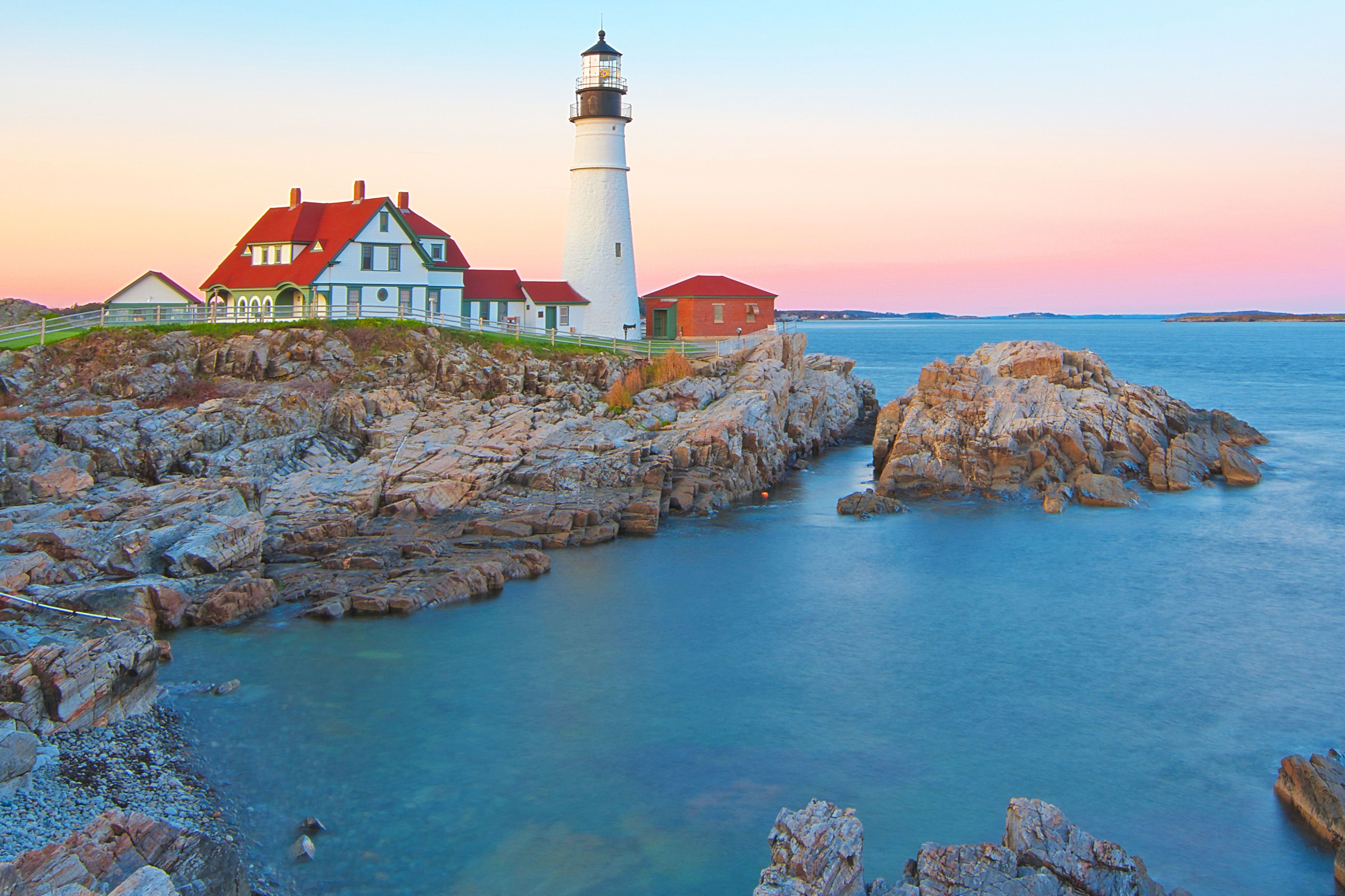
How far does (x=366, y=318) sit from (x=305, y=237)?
4104mm

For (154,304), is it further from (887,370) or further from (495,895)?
(887,370)

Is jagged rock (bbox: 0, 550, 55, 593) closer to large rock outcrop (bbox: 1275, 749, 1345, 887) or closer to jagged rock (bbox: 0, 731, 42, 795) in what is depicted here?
jagged rock (bbox: 0, 731, 42, 795)

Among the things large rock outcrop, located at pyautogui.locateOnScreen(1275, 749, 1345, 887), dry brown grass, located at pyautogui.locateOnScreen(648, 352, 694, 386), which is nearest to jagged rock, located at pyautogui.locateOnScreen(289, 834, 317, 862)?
large rock outcrop, located at pyautogui.locateOnScreen(1275, 749, 1345, 887)

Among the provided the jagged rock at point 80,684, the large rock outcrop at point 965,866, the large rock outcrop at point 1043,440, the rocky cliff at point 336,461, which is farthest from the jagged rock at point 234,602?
the large rock outcrop at point 1043,440

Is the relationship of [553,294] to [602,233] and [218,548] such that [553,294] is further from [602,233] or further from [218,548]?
[218,548]


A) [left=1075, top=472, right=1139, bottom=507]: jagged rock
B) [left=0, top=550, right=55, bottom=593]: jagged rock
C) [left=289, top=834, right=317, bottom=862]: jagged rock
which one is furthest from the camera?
[left=1075, top=472, right=1139, bottom=507]: jagged rock

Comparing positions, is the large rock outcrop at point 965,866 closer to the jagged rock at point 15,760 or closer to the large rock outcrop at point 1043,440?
the jagged rock at point 15,760

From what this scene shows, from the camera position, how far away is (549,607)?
2100 cm

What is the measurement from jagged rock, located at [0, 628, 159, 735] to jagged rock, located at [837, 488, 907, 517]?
1929cm

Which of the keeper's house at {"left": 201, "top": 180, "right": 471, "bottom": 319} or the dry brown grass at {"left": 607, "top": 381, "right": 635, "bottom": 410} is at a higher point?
the keeper's house at {"left": 201, "top": 180, "right": 471, "bottom": 319}

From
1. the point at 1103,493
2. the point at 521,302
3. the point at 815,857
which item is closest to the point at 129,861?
the point at 815,857

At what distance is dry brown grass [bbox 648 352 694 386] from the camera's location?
36.3m

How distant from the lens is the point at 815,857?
998cm

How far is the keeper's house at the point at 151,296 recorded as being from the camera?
36.0 m
